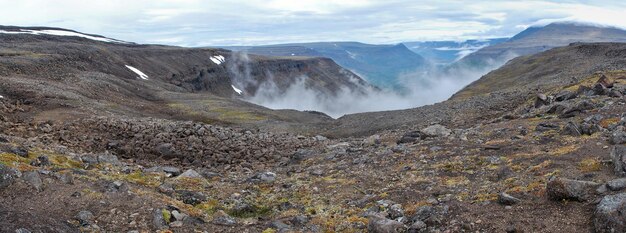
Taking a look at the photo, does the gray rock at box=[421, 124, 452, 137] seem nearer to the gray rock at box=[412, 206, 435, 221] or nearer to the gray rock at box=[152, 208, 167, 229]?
the gray rock at box=[412, 206, 435, 221]

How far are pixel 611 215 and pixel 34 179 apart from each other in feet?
55.6

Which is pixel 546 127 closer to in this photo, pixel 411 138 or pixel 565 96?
pixel 411 138

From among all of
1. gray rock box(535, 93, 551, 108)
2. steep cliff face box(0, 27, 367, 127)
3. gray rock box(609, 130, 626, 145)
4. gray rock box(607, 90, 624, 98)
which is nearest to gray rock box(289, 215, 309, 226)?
gray rock box(609, 130, 626, 145)

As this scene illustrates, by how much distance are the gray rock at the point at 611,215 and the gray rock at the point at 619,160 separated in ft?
11.6

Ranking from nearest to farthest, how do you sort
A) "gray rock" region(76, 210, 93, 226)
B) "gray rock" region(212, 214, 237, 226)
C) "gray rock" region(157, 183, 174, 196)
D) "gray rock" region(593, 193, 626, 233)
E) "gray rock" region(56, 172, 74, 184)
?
"gray rock" region(593, 193, 626, 233) → "gray rock" region(76, 210, 93, 226) → "gray rock" region(212, 214, 237, 226) → "gray rock" region(56, 172, 74, 184) → "gray rock" region(157, 183, 174, 196)

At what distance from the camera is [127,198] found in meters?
15.8

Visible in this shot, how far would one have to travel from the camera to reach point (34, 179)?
15.6m

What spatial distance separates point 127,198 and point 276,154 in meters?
17.2

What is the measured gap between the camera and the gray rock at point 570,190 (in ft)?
45.2

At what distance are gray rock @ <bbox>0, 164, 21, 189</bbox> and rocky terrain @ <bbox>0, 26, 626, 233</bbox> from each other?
0.04m

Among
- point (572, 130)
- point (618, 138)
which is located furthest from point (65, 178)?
point (572, 130)

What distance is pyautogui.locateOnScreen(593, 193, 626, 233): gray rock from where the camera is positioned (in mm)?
11539

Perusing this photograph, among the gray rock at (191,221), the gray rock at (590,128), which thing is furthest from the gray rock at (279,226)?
the gray rock at (590,128)

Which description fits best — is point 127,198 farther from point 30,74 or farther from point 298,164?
point 30,74
